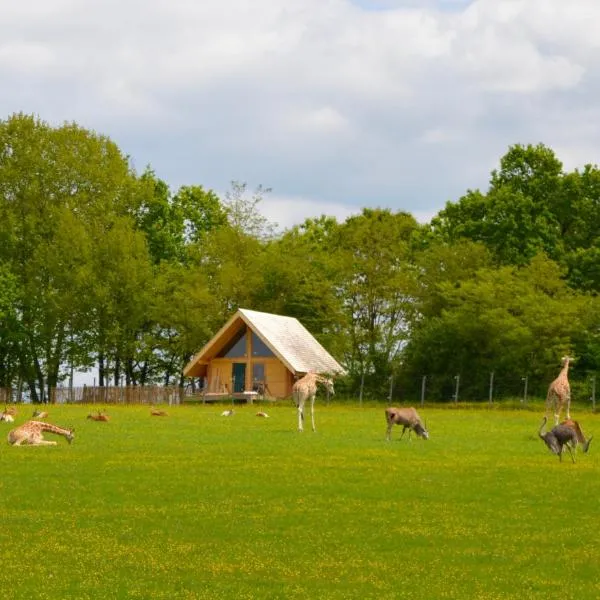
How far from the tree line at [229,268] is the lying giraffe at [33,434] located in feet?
150

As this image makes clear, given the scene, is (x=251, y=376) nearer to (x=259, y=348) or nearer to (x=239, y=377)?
(x=239, y=377)

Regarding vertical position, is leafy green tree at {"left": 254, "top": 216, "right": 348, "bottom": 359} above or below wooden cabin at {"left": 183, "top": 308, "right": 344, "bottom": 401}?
above

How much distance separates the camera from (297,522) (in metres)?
18.1

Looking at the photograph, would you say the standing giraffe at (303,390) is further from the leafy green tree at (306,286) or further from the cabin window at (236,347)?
the leafy green tree at (306,286)

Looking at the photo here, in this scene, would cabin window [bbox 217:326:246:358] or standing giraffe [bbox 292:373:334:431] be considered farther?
cabin window [bbox 217:326:246:358]

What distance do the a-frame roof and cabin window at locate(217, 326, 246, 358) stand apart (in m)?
0.61

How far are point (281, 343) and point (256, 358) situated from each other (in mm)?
3266

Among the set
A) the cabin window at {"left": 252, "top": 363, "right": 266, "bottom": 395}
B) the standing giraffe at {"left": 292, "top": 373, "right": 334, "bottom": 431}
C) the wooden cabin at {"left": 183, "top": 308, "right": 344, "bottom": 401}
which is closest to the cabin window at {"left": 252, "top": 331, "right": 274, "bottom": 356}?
the wooden cabin at {"left": 183, "top": 308, "right": 344, "bottom": 401}

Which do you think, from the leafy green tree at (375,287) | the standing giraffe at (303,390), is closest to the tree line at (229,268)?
the leafy green tree at (375,287)

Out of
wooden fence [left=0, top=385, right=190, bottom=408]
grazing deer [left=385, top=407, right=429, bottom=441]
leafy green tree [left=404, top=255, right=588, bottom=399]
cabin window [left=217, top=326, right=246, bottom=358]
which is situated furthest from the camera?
cabin window [left=217, top=326, right=246, bottom=358]

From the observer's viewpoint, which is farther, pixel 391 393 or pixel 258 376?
pixel 258 376

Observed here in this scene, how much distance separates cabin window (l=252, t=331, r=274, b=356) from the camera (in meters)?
79.2

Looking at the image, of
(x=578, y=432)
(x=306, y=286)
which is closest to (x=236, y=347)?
(x=306, y=286)

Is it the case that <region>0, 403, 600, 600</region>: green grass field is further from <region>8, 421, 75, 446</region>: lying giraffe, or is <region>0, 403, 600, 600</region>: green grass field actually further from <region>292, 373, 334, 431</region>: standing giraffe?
<region>292, 373, 334, 431</region>: standing giraffe
